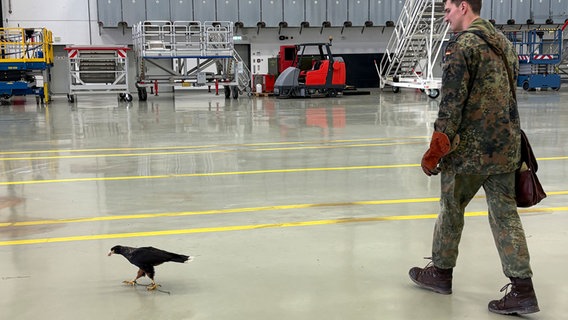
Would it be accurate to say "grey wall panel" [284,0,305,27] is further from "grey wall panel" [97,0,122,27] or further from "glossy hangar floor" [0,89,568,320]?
"glossy hangar floor" [0,89,568,320]

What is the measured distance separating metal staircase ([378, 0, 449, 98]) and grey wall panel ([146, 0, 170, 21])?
11.5m

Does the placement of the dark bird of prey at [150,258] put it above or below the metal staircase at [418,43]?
below

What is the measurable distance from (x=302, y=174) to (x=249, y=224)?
7.38 ft

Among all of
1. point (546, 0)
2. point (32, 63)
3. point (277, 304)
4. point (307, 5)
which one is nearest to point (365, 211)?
point (277, 304)

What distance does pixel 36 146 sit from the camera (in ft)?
31.9

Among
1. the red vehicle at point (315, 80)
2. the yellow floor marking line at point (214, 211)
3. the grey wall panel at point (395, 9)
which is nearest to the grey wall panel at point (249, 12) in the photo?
the grey wall panel at point (395, 9)

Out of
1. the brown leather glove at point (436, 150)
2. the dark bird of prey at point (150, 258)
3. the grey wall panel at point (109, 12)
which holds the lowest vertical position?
the dark bird of prey at point (150, 258)

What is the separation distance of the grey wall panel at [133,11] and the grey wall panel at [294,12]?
7.35 metres

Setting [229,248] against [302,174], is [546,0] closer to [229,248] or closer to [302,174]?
[302,174]

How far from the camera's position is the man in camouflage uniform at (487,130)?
10.0ft

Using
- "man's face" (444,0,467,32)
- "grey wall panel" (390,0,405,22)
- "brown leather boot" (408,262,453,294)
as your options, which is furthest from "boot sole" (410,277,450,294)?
"grey wall panel" (390,0,405,22)

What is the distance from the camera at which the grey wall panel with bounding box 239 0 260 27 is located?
2973 centimetres

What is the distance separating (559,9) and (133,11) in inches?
907

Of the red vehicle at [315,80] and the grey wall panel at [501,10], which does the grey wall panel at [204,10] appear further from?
the grey wall panel at [501,10]
